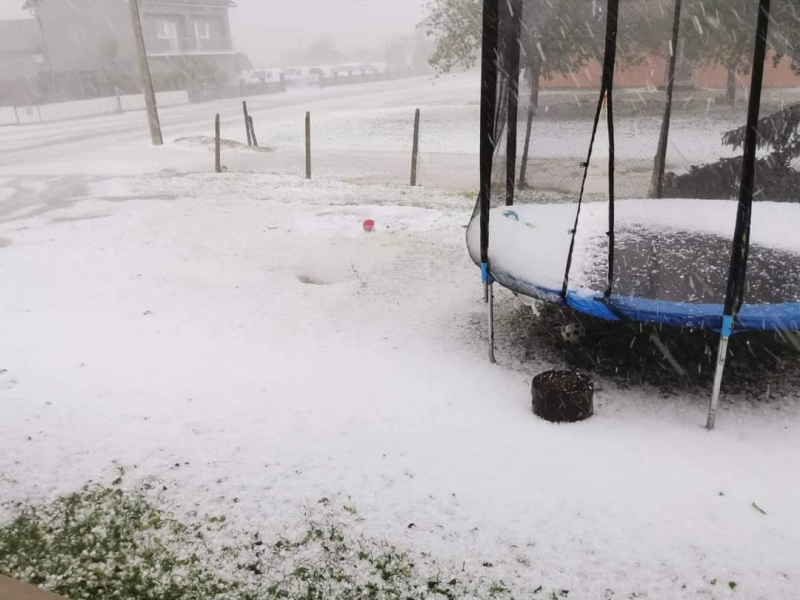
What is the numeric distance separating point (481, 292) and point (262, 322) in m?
1.73

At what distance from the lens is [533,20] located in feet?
18.2

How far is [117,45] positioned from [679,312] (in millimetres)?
34014

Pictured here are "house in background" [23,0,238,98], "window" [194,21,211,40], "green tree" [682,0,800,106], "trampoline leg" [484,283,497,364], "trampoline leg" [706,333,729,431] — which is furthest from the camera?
"window" [194,21,211,40]

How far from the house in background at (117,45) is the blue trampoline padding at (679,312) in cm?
2838

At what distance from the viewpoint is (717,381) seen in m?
3.06

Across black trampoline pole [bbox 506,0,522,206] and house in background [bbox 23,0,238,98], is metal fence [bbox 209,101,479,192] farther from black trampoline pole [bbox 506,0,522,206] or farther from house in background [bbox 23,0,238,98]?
house in background [bbox 23,0,238,98]

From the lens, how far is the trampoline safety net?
3301 mm

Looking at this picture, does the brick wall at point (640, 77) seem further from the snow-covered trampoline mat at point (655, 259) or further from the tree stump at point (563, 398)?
the tree stump at point (563, 398)

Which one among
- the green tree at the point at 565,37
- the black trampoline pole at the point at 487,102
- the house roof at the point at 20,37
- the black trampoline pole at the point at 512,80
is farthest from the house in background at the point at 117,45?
the black trampoline pole at the point at 487,102

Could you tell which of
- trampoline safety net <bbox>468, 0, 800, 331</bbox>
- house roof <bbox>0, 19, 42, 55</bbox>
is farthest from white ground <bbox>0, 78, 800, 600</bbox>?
house roof <bbox>0, 19, 42, 55</bbox>

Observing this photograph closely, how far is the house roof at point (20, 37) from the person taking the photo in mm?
33469

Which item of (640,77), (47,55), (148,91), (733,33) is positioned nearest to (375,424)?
(733,33)

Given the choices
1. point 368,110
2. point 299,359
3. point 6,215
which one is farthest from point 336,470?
point 368,110

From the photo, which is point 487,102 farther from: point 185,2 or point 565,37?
point 185,2
